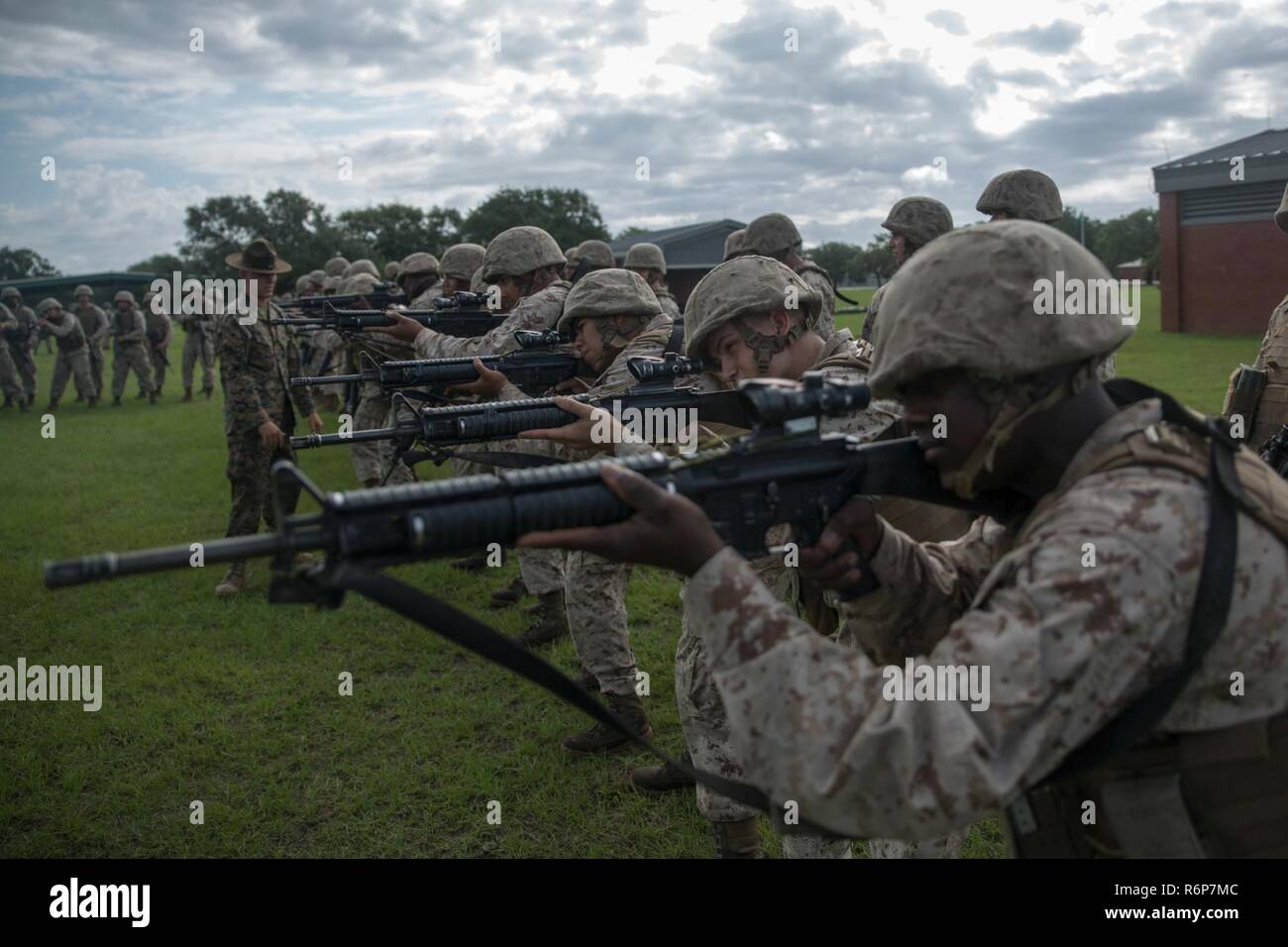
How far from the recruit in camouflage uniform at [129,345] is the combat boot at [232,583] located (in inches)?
614

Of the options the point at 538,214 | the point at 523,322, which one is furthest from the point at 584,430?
the point at 538,214

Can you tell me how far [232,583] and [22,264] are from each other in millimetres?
74569

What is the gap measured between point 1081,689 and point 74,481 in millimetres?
15106

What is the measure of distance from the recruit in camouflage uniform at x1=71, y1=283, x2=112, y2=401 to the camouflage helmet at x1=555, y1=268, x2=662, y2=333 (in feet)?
70.0

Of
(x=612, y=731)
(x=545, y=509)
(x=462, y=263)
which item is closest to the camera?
(x=545, y=509)

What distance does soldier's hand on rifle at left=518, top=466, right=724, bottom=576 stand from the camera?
1.88 m

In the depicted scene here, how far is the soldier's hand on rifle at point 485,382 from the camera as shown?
5457 mm

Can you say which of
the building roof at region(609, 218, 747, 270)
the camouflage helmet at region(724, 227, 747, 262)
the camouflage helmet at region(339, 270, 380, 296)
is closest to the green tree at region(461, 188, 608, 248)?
the building roof at region(609, 218, 747, 270)

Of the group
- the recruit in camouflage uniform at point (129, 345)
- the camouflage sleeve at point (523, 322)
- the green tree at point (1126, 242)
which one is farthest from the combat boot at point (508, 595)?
the green tree at point (1126, 242)

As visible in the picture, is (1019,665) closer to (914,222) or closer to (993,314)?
(993,314)

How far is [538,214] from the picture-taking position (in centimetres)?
4172

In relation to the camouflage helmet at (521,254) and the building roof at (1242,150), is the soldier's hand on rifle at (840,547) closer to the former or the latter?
the camouflage helmet at (521,254)

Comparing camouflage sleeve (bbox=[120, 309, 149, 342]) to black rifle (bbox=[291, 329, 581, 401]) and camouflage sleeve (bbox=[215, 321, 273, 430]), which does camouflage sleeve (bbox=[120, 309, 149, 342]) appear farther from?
black rifle (bbox=[291, 329, 581, 401])

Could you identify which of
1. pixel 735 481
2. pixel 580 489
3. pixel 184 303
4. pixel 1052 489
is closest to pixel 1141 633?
pixel 1052 489
